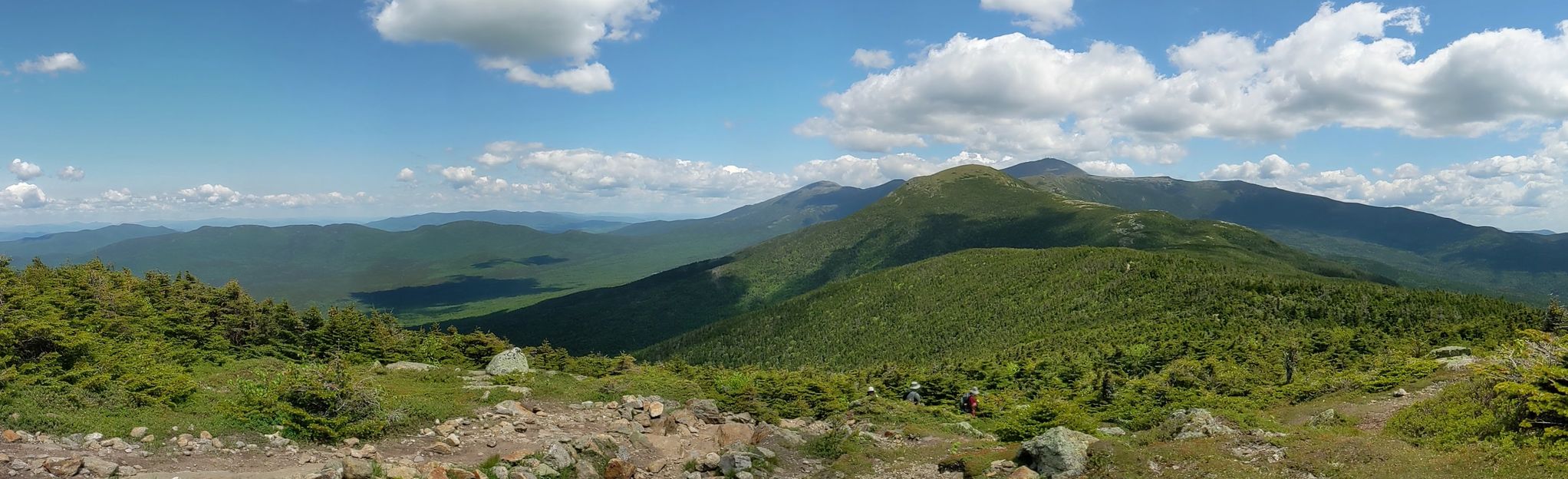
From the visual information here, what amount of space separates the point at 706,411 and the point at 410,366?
18206 mm

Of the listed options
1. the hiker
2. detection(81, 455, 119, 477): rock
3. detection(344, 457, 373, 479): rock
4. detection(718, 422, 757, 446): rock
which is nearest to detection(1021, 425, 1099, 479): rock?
detection(718, 422, 757, 446): rock

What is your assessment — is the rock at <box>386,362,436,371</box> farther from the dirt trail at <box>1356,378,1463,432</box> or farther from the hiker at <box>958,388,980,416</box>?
the dirt trail at <box>1356,378,1463,432</box>

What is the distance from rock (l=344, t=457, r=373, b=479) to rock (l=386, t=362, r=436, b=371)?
1944 centimetres

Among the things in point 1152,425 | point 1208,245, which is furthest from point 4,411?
point 1208,245

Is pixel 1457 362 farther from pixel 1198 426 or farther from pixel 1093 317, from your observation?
pixel 1093 317

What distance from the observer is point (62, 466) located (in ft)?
42.3

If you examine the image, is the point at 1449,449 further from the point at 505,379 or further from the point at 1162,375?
the point at 505,379

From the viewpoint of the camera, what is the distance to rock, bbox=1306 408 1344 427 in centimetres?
2236

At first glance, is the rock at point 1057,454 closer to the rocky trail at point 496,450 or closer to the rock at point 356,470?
the rocky trail at point 496,450

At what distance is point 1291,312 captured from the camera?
63000 millimetres

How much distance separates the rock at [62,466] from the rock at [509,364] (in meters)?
18.1

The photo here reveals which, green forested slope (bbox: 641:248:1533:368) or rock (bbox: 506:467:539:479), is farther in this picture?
green forested slope (bbox: 641:248:1533:368)

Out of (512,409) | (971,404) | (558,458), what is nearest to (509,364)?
Answer: (512,409)

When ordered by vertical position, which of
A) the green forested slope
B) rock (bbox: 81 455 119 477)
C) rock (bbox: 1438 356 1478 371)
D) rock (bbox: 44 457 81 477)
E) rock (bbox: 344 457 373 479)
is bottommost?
the green forested slope
